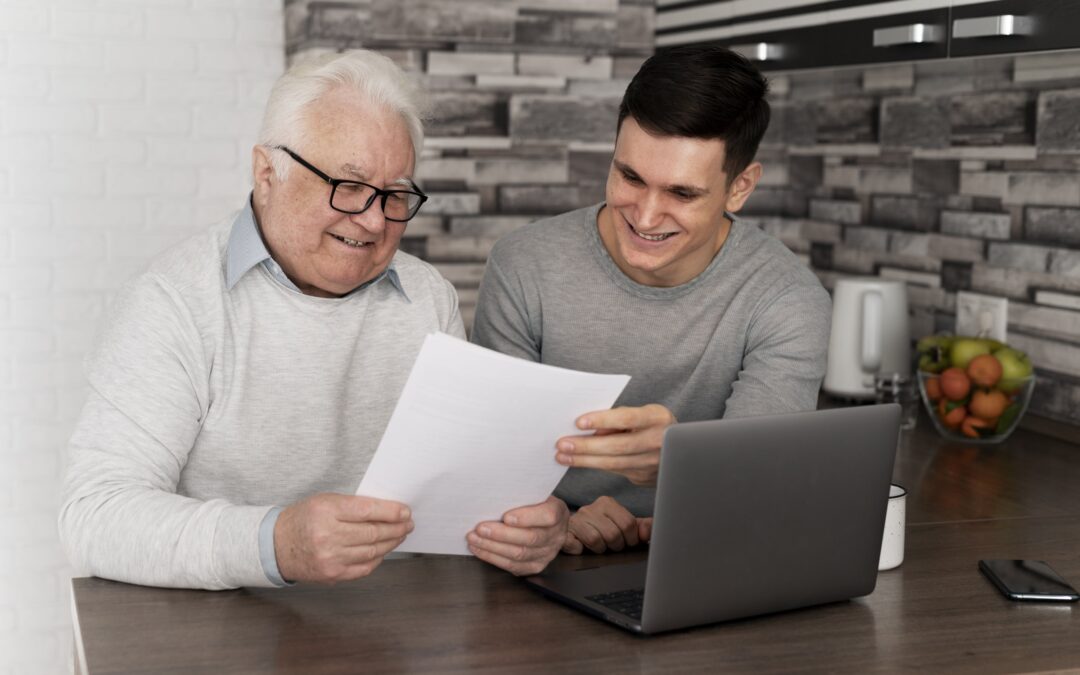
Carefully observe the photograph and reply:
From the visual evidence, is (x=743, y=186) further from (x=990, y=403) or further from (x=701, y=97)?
(x=990, y=403)

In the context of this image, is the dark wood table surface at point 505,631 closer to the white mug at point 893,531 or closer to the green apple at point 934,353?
the white mug at point 893,531

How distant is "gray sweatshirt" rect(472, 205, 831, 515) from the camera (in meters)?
1.96

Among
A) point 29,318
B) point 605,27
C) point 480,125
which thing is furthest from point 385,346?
point 29,318

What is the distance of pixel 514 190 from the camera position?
3.04 m

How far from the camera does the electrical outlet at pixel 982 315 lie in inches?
106

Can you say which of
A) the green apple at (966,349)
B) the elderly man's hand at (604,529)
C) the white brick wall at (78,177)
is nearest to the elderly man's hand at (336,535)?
the elderly man's hand at (604,529)

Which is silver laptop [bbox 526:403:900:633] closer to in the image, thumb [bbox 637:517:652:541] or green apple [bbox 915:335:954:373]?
thumb [bbox 637:517:652:541]

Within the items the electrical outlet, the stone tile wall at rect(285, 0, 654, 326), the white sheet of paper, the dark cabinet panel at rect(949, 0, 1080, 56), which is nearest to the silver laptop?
the white sheet of paper

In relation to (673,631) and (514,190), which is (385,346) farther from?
(514,190)

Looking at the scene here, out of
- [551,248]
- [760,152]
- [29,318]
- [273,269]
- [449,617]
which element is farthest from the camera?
[760,152]

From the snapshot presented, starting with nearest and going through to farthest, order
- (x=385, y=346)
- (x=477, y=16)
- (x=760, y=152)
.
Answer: (x=385, y=346) → (x=477, y=16) → (x=760, y=152)

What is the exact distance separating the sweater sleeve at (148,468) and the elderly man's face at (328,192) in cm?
17

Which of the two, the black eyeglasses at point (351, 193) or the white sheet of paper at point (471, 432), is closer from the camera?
the white sheet of paper at point (471, 432)

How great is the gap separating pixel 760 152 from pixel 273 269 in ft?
6.54
